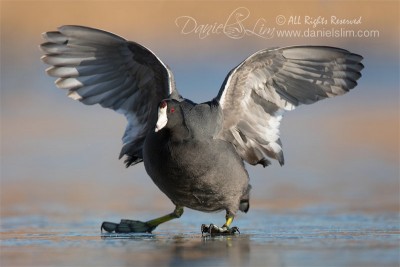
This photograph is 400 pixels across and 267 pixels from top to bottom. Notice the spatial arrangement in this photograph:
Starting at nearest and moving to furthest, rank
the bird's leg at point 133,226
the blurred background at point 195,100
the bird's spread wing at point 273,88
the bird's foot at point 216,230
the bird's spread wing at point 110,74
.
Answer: the bird's foot at point 216,230 → the bird's leg at point 133,226 → the bird's spread wing at point 273,88 → the bird's spread wing at point 110,74 → the blurred background at point 195,100

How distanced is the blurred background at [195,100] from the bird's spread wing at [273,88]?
124 centimetres

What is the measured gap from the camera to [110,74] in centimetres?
957

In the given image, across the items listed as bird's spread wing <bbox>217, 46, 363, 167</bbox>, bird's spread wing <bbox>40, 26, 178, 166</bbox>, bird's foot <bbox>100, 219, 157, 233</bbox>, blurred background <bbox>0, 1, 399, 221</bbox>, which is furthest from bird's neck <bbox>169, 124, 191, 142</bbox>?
blurred background <bbox>0, 1, 399, 221</bbox>

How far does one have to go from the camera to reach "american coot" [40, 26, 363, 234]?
818cm

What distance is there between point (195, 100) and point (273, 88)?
7.85 metres

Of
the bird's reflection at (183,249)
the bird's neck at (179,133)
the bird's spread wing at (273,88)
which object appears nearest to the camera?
the bird's reflection at (183,249)

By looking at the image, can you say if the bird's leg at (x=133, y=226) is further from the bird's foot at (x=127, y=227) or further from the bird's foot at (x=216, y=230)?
the bird's foot at (x=216, y=230)

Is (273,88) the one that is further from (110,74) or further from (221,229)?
(221,229)

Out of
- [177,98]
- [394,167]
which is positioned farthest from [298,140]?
[177,98]

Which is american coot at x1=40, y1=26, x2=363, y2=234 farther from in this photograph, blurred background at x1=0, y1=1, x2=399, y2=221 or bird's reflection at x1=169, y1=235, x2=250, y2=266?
blurred background at x1=0, y1=1, x2=399, y2=221

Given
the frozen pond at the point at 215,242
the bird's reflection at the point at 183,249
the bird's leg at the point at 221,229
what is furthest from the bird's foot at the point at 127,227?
the bird's leg at the point at 221,229

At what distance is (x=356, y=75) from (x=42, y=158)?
5.98 meters

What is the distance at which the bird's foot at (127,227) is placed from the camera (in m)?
8.70

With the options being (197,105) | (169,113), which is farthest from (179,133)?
(197,105)
